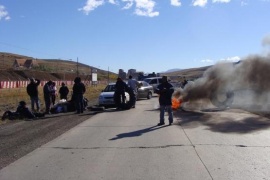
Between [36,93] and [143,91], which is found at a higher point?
[143,91]

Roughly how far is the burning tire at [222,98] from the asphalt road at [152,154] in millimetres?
6963

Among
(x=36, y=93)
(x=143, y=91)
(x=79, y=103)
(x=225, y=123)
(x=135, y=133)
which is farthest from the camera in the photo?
(x=143, y=91)

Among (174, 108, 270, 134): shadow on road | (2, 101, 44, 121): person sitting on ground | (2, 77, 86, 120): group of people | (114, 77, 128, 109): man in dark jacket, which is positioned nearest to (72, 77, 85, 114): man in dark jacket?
(2, 77, 86, 120): group of people

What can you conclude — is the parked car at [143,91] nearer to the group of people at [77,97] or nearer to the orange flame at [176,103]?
the group of people at [77,97]

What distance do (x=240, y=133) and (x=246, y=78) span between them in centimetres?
782

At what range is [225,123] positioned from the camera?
14828 millimetres

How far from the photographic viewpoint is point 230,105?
22.1 metres

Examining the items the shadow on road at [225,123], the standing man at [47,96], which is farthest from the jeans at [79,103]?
the shadow on road at [225,123]

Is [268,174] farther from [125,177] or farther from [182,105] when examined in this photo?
[182,105]

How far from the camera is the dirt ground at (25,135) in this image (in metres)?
9.90

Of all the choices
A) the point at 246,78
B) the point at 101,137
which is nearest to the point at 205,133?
the point at 101,137

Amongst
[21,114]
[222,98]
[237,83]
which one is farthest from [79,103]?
[237,83]

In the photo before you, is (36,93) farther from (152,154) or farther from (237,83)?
(152,154)

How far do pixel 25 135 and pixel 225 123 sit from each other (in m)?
6.84
